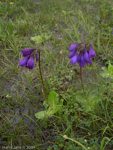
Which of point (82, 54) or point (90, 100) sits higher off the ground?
point (82, 54)

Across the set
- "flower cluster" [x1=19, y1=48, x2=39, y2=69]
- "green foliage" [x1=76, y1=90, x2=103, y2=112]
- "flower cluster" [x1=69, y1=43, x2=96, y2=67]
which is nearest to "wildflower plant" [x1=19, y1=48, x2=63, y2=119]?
"flower cluster" [x1=19, y1=48, x2=39, y2=69]

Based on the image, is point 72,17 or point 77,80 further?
point 72,17

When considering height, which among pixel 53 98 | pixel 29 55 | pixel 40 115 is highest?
pixel 29 55

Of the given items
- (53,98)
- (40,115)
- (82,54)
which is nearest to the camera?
(82,54)

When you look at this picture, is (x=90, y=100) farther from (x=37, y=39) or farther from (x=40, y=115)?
(x=37, y=39)

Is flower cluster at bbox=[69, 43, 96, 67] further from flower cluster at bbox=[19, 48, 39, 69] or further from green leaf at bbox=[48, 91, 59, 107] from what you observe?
green leaf at bbox=[48, 91, 59, 107]

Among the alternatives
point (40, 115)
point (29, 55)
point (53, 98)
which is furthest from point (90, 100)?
point (29, 55)

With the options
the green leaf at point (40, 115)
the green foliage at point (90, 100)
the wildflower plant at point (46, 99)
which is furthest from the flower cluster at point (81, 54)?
the green leaf at point (40, 115)

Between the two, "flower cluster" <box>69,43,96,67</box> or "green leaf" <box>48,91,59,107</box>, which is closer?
"flower cluster" <box>69,43,96,67</box>

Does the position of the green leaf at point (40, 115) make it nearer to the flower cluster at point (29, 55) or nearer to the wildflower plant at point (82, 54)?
the flower cluster at point (29, 55)

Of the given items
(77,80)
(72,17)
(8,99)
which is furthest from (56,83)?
(72,17)

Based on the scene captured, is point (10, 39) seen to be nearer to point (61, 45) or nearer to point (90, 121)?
point (61, 45)
